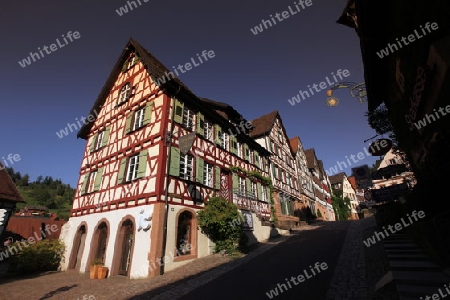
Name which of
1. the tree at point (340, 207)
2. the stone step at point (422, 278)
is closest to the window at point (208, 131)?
the stone step at point (422, 278)

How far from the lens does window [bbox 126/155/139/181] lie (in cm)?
1171

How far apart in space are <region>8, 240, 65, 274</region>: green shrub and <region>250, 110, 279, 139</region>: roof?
1721 centimetres

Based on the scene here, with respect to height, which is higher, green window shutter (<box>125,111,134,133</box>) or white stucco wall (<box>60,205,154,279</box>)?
green window shutter (<box>125,111,134,133</box>)

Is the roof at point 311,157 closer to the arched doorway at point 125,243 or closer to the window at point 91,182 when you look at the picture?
the window at point 91,182

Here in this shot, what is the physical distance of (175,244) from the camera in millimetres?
9852

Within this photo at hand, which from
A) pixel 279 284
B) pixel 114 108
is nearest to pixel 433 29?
pixel 279 284

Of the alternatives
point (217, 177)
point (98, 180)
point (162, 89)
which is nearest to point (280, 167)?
point (217, 177)

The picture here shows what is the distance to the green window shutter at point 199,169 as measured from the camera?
1206 cm

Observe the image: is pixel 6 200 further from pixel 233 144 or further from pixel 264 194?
pixel 264 194

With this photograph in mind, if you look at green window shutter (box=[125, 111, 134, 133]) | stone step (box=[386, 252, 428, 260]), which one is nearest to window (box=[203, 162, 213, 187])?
green window shutter (box=[125, 111, 134, 133])

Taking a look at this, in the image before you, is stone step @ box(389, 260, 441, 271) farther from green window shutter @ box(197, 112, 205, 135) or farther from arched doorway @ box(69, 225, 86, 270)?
arched doorway @ box(69, 225, 86, 270)

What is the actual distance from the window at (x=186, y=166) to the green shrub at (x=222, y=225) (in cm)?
175

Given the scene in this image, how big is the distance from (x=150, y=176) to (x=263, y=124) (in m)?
16.3

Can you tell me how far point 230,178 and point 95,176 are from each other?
8.40m
